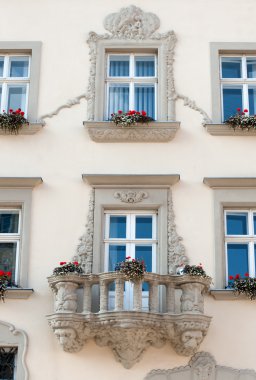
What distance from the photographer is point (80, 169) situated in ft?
48.1

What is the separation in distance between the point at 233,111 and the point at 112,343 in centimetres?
457

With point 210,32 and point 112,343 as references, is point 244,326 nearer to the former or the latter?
point 112,343

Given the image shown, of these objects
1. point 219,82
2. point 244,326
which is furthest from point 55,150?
point 244,326

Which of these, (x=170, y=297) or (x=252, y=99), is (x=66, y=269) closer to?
(x=170, y=297)

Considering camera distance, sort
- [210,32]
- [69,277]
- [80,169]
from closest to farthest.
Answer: [69,277], [80,169], [210,32]

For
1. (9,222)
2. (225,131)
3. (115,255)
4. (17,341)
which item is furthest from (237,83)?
(17,341)

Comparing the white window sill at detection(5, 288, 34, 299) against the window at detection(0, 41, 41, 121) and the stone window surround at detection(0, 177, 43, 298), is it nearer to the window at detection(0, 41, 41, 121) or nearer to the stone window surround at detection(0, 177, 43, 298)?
the stone window surround at detection(0, 177, 43, 298)

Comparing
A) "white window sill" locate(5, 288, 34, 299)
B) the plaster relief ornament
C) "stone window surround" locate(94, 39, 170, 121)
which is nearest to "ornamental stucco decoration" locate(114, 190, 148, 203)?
"stone window surround" locate(94, 39, 170, 121)

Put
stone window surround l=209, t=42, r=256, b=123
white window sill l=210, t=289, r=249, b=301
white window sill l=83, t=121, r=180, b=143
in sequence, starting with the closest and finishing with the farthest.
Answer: white window sill l=210, t=289, r=249, b=301 → white window sill l=83, t=121, r=180, b=143 → stone window surround l=209, t=42, r=256, b=123

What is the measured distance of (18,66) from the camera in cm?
1565

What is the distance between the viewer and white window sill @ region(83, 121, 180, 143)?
48.4 feet

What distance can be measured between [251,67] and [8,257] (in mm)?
5331

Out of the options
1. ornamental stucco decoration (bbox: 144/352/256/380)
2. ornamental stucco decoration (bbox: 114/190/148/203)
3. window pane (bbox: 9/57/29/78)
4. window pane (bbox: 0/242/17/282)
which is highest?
window pane (bbox: 9/57/29/78)

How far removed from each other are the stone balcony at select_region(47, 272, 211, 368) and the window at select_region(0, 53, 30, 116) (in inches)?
137
